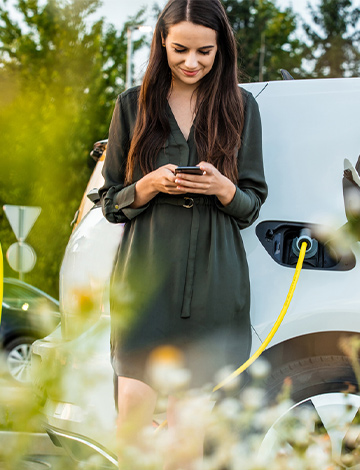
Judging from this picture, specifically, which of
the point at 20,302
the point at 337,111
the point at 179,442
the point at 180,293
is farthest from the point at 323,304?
the point at 20,302

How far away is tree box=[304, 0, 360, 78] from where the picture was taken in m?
42.0

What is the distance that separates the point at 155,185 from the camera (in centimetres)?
208

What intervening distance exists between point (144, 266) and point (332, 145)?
830 mm

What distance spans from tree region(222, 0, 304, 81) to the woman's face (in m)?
37.8

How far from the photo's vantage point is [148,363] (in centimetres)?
211

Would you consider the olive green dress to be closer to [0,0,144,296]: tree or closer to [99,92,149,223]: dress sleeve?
[99,92,149,223]: dress sleeve

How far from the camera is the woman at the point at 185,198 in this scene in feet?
6.88

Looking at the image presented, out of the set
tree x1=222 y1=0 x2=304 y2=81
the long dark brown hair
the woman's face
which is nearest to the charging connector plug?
the long dark brown hair

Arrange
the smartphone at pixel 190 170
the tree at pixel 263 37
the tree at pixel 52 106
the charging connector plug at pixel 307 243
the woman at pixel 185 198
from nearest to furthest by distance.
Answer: the smartphone at pixel 190 170
the woman at pixel 185 198
the charging connector plug at pixel 307 243
the tree at pixel 52 106
the tree at pixel 263 37

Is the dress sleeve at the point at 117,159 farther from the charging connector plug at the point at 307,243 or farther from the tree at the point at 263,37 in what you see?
the tree at the point at 263,37

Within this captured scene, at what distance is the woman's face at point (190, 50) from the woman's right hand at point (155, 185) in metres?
0.33

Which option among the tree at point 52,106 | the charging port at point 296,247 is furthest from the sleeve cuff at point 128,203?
the tree at point 52,106

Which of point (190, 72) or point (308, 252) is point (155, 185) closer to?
point (190, 72)

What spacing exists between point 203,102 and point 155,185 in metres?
0.37
